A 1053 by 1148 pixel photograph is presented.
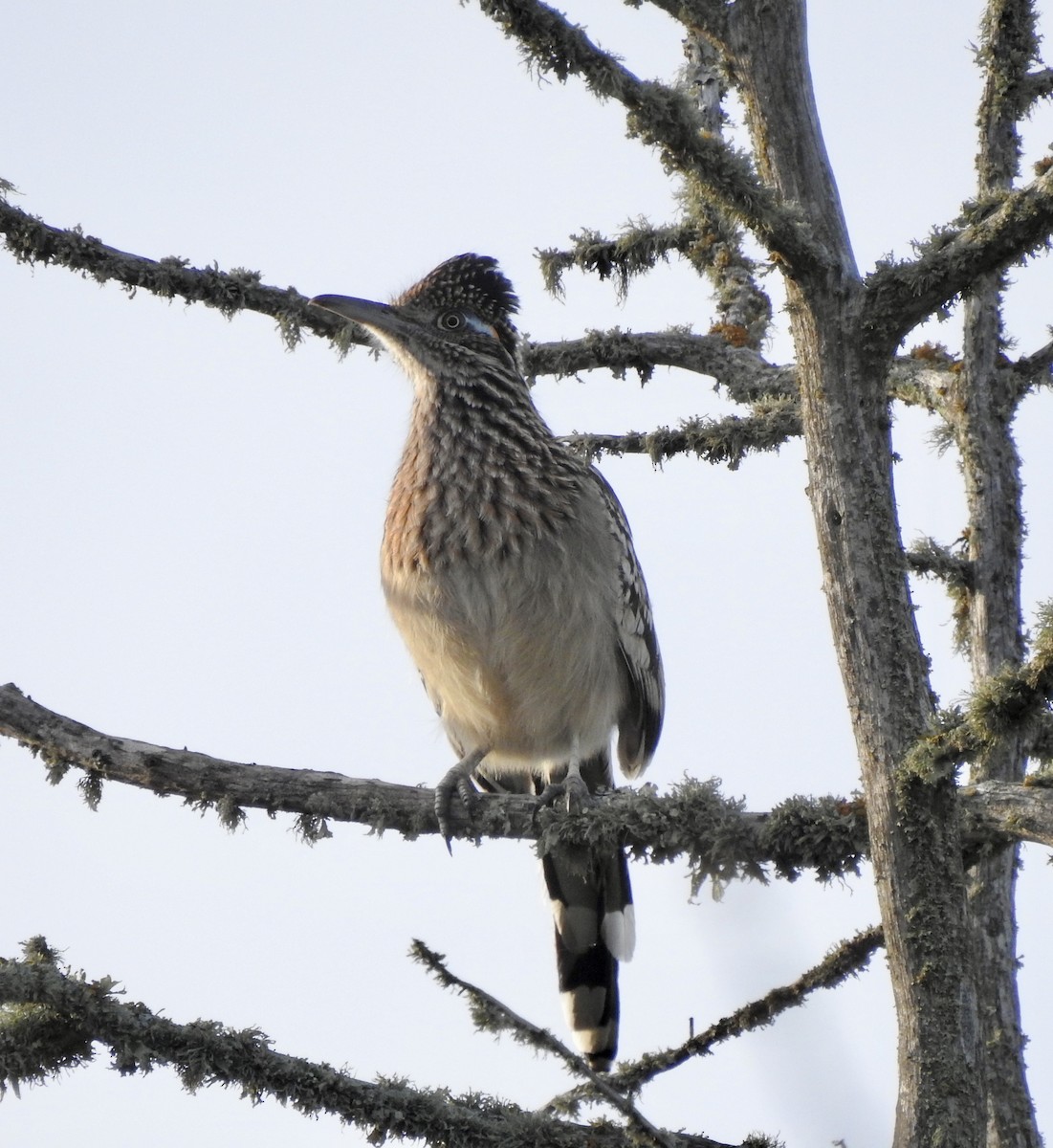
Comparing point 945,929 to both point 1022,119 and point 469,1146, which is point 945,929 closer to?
point 469,1146

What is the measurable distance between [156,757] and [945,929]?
2320mm

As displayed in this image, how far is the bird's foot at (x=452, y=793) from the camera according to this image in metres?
4.81

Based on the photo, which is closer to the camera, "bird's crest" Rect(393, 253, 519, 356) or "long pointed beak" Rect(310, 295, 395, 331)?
"long pointed beak" Rect(310, 295, 395, 331)

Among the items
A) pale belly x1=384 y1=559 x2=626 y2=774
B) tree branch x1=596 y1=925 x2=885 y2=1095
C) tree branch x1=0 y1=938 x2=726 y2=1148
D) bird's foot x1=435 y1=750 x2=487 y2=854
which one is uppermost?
pale belly x1=384 y1=559 x2=626 y2=774

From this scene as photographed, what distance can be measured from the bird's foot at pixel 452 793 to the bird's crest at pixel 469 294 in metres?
2.14

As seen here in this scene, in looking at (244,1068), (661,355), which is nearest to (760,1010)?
(244,1068)

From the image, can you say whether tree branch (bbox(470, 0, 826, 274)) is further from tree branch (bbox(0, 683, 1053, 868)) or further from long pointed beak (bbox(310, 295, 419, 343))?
long pointed beak (bbox(310, 295, 419, 343))

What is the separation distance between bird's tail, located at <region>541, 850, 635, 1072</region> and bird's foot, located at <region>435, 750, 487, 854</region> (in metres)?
0.56

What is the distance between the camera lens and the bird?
579cm

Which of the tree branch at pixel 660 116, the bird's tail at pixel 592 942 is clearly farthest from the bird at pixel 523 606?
the tree branch at pixel 660 116

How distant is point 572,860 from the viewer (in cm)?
494

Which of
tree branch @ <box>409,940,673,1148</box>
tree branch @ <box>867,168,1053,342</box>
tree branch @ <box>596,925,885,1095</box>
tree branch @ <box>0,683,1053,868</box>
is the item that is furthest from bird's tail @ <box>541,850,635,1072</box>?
tree branch @ <box>867,168,1053,342</box>

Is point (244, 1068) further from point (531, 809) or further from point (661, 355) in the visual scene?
point (661, 355)

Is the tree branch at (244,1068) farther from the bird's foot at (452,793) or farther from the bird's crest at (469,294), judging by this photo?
the bird's crest at (469,294)
